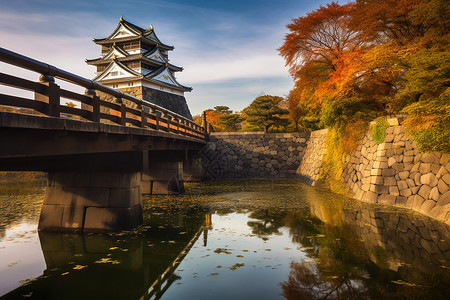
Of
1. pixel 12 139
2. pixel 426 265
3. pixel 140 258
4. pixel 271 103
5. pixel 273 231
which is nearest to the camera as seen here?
pixel 12 139

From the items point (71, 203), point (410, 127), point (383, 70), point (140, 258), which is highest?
point (383, 70)

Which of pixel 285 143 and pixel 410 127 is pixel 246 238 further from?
pixel 285 143

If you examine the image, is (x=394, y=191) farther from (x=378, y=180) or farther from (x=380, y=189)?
(x=378, y=180)

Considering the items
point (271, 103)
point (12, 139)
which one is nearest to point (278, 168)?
point (271, 103)

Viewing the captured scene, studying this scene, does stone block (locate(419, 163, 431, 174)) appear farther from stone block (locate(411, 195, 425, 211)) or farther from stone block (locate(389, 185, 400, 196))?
stone block (locate(389, 185, 400, 196))

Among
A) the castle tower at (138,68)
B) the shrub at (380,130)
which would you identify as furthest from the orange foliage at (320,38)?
the castle tower at (138,68)

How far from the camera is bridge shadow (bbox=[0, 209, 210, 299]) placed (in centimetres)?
485

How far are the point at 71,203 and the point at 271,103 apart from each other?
24.5m

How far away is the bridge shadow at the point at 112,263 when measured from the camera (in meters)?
4.85

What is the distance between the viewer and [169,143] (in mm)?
13359

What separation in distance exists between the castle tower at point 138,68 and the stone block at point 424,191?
3569cm

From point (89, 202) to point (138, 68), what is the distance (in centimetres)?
3788

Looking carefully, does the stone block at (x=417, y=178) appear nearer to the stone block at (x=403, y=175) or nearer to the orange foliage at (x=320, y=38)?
the stone block at (x=403, y=175)

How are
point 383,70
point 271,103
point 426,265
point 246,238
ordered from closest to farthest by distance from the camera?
point 426,265 → point 246,238 → point 383,70 → point 271,103
